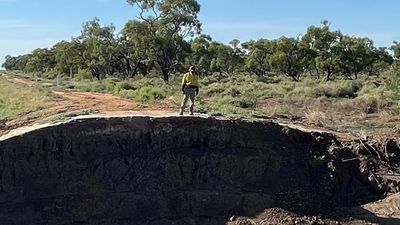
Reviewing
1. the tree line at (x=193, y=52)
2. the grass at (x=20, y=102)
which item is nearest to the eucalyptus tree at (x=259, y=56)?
the tree line at (x=193, y=52)

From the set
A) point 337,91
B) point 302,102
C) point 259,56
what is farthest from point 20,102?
point 259,56

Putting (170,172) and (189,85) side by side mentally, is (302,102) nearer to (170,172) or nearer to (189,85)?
(189,85)

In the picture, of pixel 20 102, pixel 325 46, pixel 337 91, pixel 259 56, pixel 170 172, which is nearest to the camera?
pixel 170 172

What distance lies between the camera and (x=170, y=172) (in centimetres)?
1636

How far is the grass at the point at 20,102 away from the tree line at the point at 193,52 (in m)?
14.0

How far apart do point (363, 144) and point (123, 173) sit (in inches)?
268

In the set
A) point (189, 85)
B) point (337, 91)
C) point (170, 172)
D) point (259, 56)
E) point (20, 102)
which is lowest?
point (170, 172)

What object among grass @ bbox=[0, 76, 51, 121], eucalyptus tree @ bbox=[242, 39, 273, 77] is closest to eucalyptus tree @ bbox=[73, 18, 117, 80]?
eucalyptus tree @ bbox=[242, 39, 273, 77]

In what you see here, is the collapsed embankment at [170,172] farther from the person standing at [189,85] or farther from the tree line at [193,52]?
the tree line at [193,52]

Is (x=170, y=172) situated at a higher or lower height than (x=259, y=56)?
lower

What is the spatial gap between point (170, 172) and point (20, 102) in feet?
37.4

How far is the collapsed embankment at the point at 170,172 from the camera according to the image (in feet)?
50.6

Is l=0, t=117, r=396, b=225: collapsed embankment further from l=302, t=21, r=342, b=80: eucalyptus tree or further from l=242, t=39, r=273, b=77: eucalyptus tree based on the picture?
l=242, t=39, r=273, b=77: eucalyptus tree

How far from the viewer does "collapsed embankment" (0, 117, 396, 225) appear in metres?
15.4
